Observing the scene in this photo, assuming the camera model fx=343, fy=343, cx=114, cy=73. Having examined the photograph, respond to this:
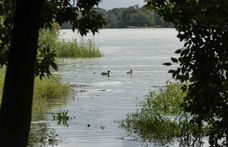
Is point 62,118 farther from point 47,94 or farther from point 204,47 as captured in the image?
point 204,47

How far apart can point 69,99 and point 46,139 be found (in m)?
6.78

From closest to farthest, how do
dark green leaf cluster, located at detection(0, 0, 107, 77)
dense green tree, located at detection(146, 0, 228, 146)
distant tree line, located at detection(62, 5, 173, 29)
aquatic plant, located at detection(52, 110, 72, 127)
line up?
dense green tree, located at detection(146, 0, 228, 146) < dark green leaf cluster, located at detection(0, 0, 107, 77) < aquatic plant, located at detection(52, 110, 72, 127) < distant tree line, located at detection(62, 5, 173, 29)

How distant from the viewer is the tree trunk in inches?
170

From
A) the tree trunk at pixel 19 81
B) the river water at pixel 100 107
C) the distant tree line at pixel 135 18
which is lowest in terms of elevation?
the river water at pixel 100 107

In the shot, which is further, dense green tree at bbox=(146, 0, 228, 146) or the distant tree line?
the distant tree line

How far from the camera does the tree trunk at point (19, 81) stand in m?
4.31

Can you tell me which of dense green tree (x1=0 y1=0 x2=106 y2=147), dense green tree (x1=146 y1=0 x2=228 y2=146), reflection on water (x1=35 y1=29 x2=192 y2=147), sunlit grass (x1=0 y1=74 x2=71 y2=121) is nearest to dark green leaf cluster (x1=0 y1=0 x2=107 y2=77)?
dense green tree (x1=146 y1=0 x2=228 y2=146)

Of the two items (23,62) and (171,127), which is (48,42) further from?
(23,62)

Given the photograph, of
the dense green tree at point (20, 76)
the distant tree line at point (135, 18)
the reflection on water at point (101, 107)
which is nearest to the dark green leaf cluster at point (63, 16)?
the dense green tree at point (20, 76)

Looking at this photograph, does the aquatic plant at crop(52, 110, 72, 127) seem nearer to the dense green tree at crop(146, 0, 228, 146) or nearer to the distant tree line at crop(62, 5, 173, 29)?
the dense green tree at crop(146, 0, 228, 146)

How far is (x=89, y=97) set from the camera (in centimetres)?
1567

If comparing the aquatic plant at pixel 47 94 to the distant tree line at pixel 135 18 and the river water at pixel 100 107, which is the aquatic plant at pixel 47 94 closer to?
the river water at pixel 100 107

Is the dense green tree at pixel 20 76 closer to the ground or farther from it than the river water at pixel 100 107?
farther from it

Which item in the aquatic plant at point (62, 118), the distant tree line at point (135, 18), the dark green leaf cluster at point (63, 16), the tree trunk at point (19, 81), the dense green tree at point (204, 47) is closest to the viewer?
the dense green tree at point (204, 47)
